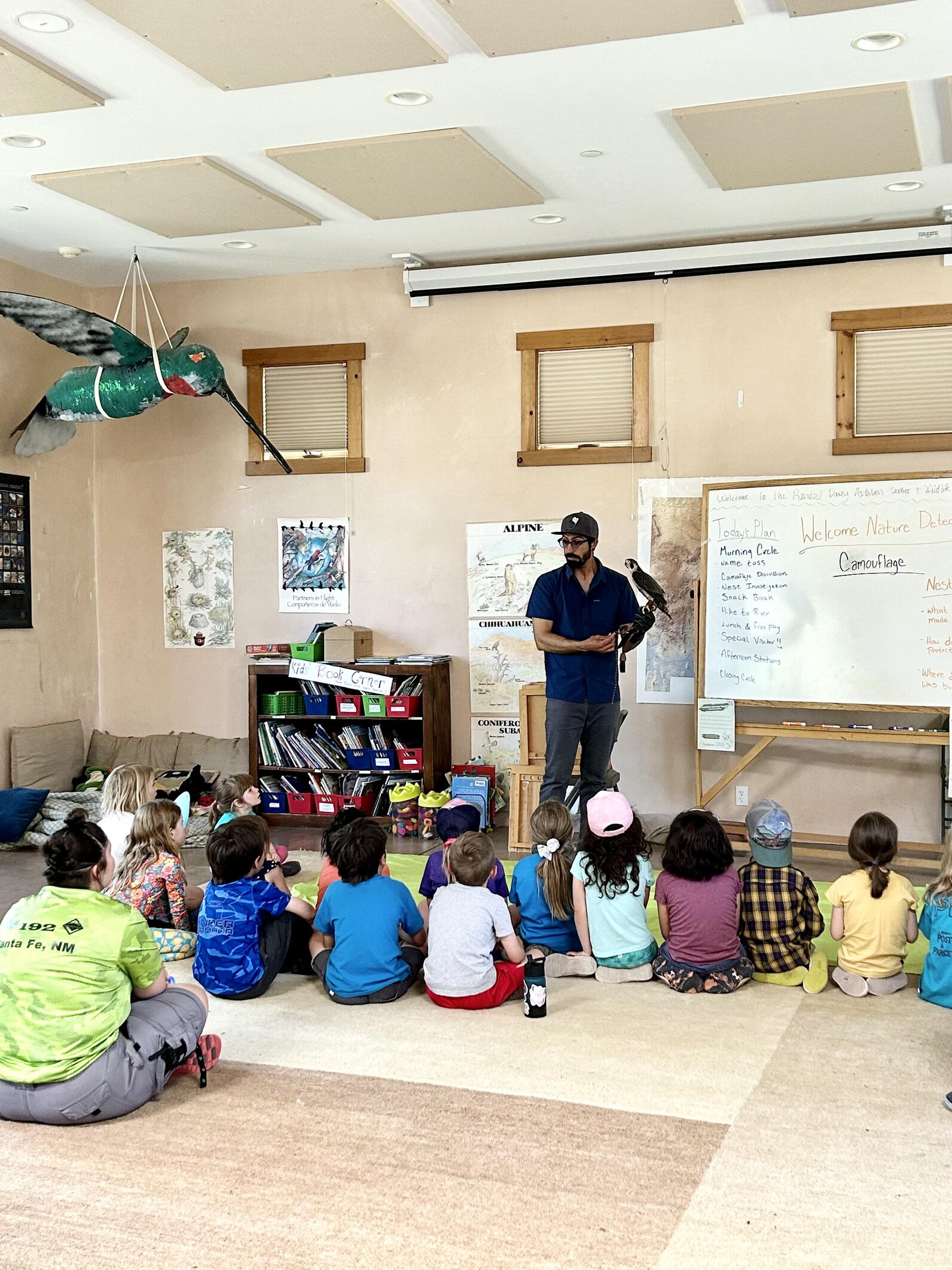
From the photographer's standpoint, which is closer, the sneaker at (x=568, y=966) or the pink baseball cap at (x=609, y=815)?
the pink baseball cap at (x=609, y=815)

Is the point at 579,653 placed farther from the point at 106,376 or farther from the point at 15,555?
the point at 15,555

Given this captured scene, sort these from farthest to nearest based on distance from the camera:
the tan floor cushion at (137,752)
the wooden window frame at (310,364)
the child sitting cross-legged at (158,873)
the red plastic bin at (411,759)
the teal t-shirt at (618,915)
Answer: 1. the tan floor cushion at (137,752)
2. the wooden window frame at (310,364)
3. the red plastic bin at (411,759)
4. the child sitting cross-legged at (158,873)
5. the teal t-shirt at (618,915)

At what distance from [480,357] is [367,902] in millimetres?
3967

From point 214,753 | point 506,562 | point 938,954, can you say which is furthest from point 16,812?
point 938,954

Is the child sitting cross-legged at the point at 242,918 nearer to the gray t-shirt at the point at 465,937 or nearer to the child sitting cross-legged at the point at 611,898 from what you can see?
the gray t-shirt at the point at 465,937

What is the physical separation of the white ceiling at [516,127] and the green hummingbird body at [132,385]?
2.08 ft

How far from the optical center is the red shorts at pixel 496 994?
3893 millimetres

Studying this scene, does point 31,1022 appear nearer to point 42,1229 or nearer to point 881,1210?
point 42,1229

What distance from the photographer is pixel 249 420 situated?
7066 mm

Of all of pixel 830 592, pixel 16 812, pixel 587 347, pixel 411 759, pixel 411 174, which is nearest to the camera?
pixel 411 174

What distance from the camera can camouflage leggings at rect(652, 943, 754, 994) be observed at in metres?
4.05

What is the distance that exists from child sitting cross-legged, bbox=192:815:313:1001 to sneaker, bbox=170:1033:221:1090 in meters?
0.60

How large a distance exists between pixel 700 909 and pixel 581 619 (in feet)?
6.69

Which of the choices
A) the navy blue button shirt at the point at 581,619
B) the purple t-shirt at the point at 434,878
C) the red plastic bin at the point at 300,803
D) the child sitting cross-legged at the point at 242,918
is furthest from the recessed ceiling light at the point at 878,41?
the red plastic bin at the point at 300,803
